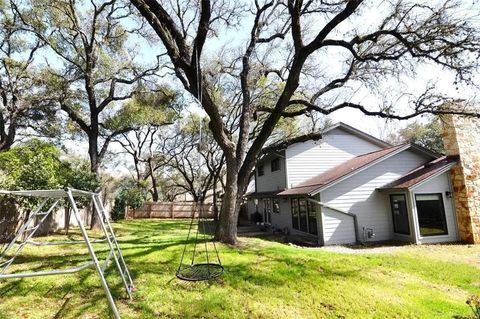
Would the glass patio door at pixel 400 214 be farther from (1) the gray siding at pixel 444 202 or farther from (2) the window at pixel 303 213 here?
(2) the window at pixel 303 213

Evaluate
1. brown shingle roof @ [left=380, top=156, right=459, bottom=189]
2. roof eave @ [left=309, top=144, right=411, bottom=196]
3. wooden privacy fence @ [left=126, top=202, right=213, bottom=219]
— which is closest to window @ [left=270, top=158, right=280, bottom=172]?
roof eave @ [left=309, top=144, right=411, bottom=196]

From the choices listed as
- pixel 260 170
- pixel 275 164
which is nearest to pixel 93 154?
pixel 275 164

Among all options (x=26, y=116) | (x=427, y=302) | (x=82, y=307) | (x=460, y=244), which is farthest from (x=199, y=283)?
(x=26, y=116)

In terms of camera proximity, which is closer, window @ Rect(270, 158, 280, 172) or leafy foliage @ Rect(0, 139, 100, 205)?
leafy foliage @ Rect(0, 139, 100, 205)

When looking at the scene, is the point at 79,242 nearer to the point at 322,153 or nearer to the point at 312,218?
the point at 312,218

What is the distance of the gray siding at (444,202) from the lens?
36.3 ft

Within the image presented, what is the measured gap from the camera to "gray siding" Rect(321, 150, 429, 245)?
11664 mm

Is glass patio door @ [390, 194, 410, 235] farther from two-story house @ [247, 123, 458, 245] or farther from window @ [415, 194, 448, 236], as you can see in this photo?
window @ [415, 194, 448, 236]

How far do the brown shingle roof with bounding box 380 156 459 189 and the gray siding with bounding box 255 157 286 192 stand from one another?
528 cm

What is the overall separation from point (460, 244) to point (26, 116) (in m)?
20.1

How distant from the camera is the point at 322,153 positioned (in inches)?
624

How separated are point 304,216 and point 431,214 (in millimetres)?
5205

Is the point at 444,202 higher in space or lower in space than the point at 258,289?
higher

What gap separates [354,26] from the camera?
844cm
